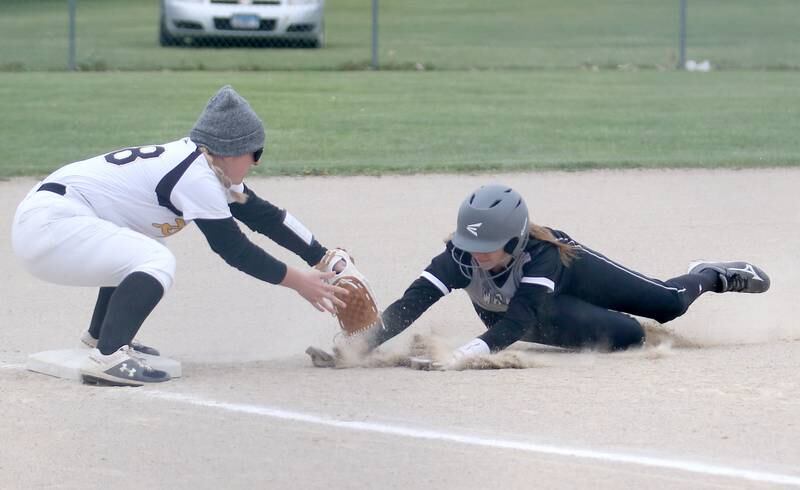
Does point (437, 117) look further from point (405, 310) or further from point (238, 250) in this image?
point (238, 250)

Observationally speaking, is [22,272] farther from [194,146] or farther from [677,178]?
[677,178]

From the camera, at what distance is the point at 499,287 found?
221 inches

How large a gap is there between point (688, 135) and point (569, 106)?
7.32ft

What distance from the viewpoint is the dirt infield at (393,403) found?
4078 millimetres

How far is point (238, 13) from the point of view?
18188mm

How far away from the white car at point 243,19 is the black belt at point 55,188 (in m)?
13.2

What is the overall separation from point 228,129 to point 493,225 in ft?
3.80

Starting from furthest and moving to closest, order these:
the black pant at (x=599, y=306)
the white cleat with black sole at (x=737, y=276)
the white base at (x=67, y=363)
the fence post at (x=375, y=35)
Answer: the fence post at (x=375, y=35) → the white cleat with black sole at (x=737, y=276) → the black pant at (x=599, y=306) → the white base at (x=67, y=363)

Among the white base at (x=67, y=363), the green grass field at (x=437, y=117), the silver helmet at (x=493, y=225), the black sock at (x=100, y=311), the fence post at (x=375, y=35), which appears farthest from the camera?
the fence post at (x=375, y=35)

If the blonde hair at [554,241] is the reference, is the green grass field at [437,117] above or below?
below

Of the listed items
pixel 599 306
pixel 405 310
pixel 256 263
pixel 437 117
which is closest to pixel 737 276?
pixel 599 306

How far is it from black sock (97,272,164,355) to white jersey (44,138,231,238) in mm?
303

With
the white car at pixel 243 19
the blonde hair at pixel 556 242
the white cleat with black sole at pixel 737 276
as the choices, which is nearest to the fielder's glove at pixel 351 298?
the blonde hair at pixel 556 242

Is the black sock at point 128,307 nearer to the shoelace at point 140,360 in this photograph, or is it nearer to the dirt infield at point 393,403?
the shoelace at point 140,360
